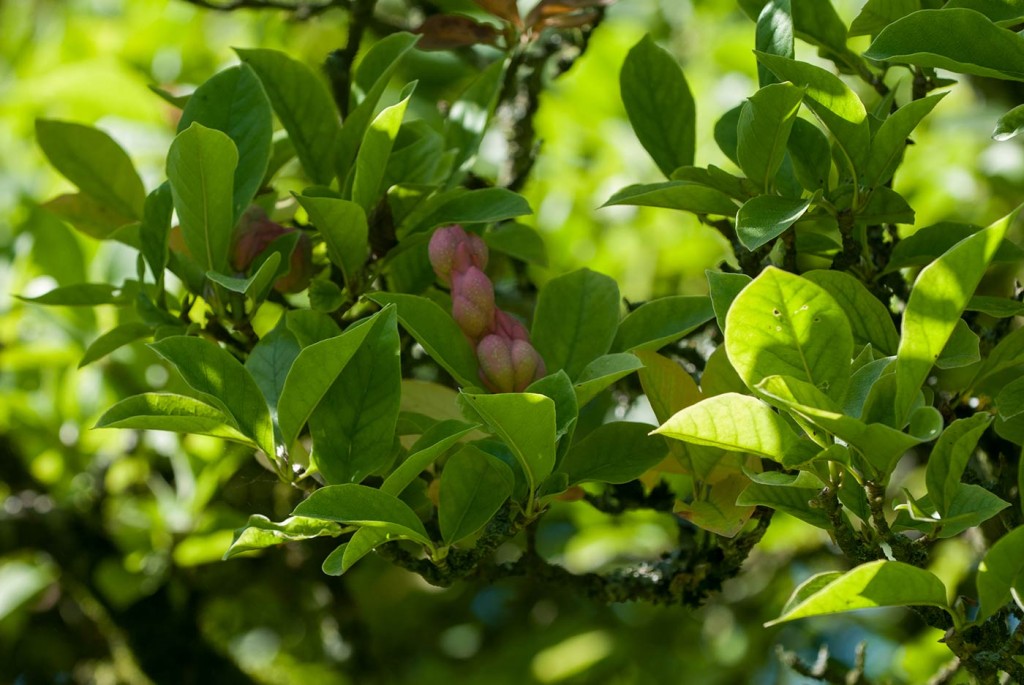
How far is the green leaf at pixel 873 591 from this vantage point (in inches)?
20.9

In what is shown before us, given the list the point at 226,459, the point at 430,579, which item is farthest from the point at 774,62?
the point at 226,459

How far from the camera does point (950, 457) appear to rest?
60 cm

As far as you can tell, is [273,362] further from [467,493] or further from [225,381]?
[467,493]

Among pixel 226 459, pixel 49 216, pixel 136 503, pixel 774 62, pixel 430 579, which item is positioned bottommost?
pixel 136 503

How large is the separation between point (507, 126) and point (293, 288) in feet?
1.51

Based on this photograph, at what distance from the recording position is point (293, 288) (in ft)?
3.06

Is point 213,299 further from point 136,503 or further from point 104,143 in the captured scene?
point 136,503

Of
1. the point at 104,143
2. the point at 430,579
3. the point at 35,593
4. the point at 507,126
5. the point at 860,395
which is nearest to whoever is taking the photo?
the point at 860,395

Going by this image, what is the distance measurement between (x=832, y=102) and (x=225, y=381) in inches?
16.7

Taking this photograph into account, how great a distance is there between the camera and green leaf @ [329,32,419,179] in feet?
2.81

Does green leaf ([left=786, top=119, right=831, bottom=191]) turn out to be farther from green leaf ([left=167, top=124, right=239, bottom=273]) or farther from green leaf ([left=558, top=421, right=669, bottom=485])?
green leaf ([left=167, top=124, right=239, bottom=273])

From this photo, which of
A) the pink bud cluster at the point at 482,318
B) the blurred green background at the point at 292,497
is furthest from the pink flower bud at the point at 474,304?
the blurred green background at the point at 292,497

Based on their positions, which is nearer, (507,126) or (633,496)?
(633,496)

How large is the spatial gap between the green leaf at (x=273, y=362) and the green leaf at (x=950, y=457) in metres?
0.42
